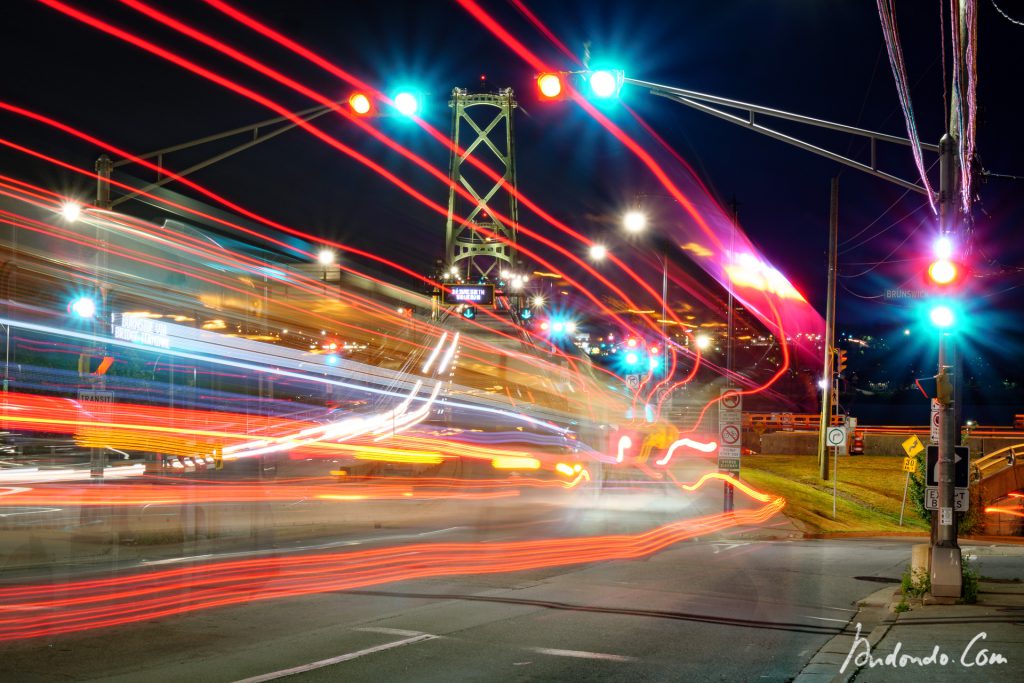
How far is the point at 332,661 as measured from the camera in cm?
899

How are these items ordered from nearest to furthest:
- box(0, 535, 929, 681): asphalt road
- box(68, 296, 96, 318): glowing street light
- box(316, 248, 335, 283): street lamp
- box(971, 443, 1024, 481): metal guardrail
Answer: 1. box(0, 535, 929, 681): asphalt road
2. box(68, 296, 96, 318): glowing street light
3. box(971, 443, 1024, 481): metal guardrail
4. box(316, 248, 335, 283): street lamp

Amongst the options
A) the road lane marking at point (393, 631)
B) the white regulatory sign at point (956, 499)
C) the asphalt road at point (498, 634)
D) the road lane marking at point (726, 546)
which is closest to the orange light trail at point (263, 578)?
the asphalt road at point (498, 634)

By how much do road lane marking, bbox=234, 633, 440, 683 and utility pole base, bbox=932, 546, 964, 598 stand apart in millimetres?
6622

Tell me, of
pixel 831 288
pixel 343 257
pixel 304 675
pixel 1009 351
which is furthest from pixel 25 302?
pixel 1009 351

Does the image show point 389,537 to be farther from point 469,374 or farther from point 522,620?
point 469,374

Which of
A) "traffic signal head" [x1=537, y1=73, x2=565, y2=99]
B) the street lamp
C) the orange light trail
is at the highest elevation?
the street lamp

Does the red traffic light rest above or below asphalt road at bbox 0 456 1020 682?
above

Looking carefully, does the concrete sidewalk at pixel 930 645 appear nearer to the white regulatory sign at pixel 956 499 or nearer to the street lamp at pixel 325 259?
the white regulatory sign at pixel 956 499

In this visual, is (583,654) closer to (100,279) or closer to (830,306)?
(100,279)

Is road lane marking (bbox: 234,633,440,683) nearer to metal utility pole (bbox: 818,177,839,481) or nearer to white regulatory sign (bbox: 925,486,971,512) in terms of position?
white regulatory sign (bbox: 925,486,971,512)

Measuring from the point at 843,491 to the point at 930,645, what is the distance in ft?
93.8

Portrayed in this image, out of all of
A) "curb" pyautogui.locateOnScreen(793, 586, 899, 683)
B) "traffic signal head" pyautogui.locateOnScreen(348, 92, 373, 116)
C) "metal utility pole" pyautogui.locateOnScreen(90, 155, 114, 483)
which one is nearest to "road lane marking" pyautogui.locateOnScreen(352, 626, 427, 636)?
"curb" pyautogui.locateOnScreen(793, 586, 899, 683)

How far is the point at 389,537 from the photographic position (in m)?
19.5

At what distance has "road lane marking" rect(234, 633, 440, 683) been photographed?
8.30 meters
